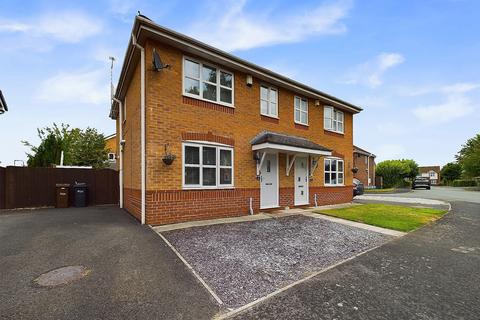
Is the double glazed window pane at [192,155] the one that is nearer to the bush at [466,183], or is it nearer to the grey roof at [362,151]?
the grey roof at [362,151]

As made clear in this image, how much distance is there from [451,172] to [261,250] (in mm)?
73460

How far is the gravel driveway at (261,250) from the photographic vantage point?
13.7 feet

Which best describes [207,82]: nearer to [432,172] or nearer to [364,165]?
[364,165]

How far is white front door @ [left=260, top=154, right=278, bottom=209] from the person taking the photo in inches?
428

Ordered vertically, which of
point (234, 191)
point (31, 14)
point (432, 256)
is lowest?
point (432, 256)

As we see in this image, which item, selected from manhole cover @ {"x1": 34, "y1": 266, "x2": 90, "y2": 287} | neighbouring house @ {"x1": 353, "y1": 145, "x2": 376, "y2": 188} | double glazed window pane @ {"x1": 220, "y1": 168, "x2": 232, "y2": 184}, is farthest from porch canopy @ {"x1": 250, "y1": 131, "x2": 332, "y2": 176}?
neighbouring house @ {"x1": 353, "y1": 145, "x2": 376, "y2": 188}

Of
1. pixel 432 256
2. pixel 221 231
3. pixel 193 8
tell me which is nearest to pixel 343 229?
pixel 432 256

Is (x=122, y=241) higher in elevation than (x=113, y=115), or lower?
lower

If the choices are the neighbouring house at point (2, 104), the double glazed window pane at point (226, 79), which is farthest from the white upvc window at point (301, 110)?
the neighbouring house at point (2, 104)

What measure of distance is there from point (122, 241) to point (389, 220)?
30.8 ft

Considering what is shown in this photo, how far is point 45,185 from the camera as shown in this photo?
12039mm

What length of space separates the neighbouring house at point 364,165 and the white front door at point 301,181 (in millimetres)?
24171

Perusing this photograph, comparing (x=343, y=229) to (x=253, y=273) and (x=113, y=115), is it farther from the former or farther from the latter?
(x=113, y=115)

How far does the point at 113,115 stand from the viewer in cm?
1695
